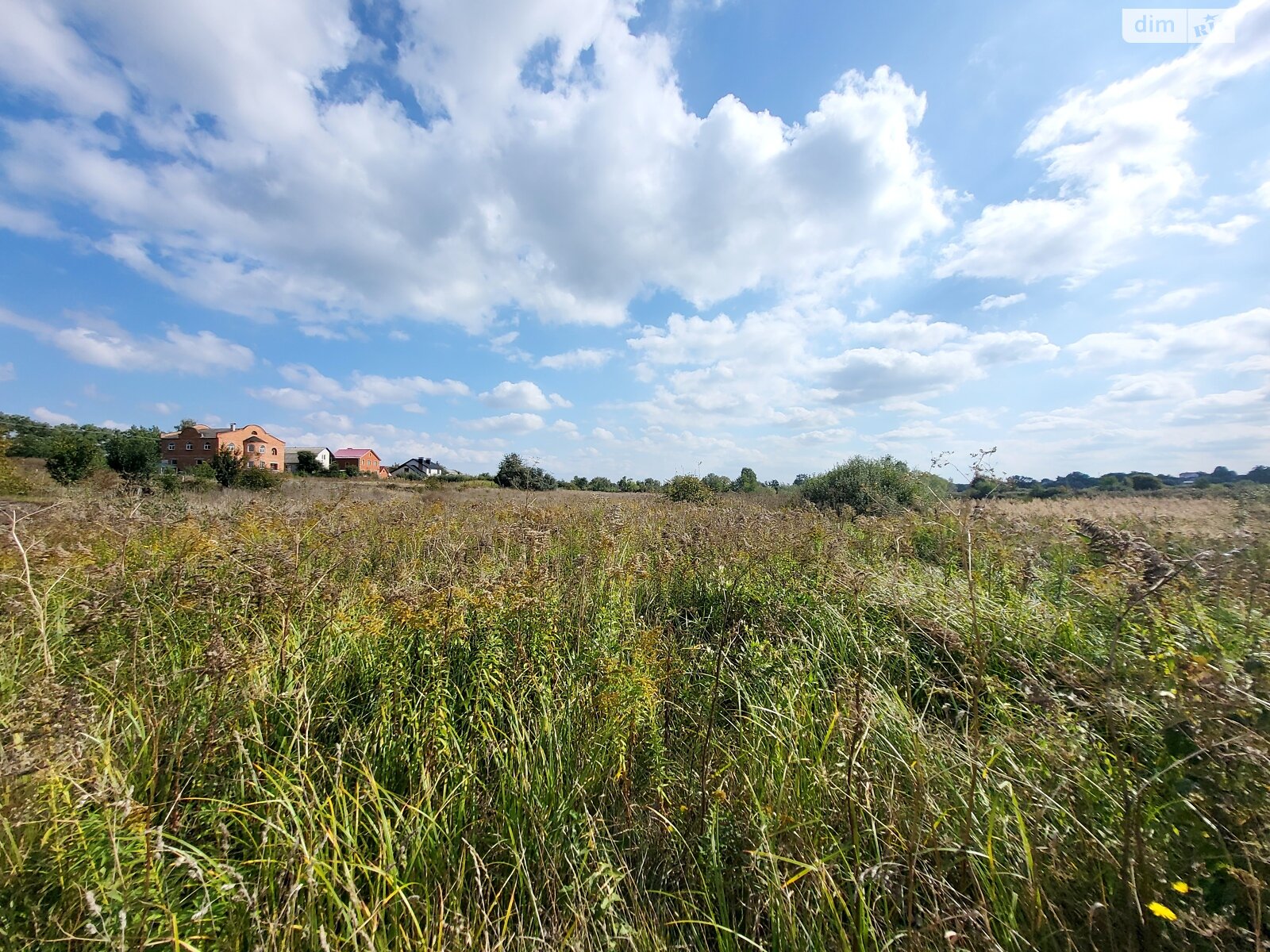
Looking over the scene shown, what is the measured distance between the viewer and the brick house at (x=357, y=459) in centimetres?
6794

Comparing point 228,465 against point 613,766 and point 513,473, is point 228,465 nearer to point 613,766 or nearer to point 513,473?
point 513,473

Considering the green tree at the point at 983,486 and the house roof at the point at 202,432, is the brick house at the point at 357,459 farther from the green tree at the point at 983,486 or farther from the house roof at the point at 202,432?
the green tree at the point at 983,486

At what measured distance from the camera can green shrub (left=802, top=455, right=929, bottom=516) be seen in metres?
13.9

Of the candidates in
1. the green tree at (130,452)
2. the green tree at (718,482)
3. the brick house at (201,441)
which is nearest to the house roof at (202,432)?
the brick house at (201,441)

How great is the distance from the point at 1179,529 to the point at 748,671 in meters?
6.33

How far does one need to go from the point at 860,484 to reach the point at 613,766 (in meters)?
14.4

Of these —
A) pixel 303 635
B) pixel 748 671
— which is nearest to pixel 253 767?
pixel 303 635

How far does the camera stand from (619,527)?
19.8ft

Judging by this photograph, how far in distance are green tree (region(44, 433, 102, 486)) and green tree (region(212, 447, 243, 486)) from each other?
141 inches

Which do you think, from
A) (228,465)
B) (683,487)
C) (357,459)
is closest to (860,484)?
(683,487)

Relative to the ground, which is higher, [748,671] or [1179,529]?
[1179,529]

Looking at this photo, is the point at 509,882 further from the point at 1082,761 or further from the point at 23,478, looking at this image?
the point at 23,478

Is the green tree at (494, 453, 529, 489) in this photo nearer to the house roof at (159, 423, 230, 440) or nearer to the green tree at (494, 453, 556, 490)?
the green tree at (494, 453, 556, 490)

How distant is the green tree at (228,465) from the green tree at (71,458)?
3573 mm
